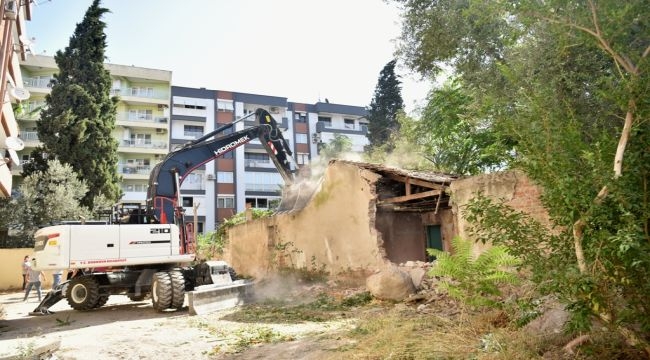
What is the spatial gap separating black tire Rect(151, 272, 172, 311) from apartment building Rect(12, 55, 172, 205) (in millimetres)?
29910

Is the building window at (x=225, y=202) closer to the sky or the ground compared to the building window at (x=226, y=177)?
closer to the ground

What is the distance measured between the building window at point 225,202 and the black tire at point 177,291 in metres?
31.8

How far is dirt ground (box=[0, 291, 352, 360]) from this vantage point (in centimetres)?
643

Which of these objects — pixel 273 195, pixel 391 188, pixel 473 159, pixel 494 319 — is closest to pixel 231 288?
pixel 391 188

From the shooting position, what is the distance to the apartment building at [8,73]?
37.2ft

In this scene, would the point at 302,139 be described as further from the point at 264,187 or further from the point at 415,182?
the point at 415,182

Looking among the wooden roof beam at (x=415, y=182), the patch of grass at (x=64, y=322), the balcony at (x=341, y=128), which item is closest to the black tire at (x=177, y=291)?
the patch of grass at (x=64, y=322)

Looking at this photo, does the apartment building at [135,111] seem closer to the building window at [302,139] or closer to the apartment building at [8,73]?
the building window at [302,139]

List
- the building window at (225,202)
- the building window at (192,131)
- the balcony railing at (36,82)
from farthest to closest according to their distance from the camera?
the building window at (192,131) → the building window at (225,202) → the balcony railing at (36,82)

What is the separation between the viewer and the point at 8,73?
13.7m

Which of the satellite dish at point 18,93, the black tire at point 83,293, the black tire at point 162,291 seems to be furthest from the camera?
the satellite dish at point 18,93

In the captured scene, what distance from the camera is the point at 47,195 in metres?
24.6

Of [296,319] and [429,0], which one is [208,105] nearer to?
[429,0]

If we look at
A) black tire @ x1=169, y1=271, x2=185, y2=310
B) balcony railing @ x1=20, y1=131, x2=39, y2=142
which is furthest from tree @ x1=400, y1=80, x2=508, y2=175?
balcony railing @ x1=20, y1=131, x2=39, y2=142
